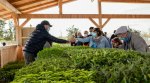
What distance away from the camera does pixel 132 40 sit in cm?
514

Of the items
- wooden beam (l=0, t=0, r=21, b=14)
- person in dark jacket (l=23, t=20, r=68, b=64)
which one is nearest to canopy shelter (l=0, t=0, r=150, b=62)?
wooden beam (l=0, t=0, r=21, b=14)

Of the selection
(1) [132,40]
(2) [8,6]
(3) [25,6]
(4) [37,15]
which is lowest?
(1) [132,40]

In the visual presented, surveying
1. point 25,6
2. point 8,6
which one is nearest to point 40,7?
point 25,6

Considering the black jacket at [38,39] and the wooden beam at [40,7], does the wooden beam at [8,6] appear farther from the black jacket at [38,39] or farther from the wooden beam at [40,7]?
the black jacket at [38,39]

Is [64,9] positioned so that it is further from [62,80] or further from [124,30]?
[62,80]

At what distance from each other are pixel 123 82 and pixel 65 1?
1689 cm

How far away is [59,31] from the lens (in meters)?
20.2

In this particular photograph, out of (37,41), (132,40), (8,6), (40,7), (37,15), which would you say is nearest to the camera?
(132,40)

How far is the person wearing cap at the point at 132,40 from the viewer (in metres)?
5.05

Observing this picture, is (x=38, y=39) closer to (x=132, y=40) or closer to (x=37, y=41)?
(x=37, y=41)

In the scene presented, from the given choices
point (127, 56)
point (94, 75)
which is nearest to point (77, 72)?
point (94, 75)

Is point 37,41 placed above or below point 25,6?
below

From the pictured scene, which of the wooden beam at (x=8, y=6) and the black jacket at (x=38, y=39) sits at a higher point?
the wooden beam at (x=8, y=6)

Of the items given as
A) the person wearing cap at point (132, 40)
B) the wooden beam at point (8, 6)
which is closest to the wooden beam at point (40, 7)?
the wooden beam at point (8, 6)
